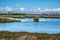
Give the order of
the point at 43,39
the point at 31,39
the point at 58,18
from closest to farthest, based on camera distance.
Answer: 1. the point at 31,39
2. the point at 43,39
3. the point at 58,18

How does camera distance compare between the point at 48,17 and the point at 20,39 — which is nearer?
the point at 20,39

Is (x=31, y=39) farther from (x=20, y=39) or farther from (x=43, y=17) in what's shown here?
(x=43, y=17)

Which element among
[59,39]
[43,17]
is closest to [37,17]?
[43,17]

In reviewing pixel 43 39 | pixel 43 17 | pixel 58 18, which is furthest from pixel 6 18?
pixel 43 39

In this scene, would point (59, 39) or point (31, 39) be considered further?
point (59, 39)

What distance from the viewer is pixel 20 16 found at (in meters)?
43.6

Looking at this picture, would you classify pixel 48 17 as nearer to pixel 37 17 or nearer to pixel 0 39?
pixel 37 17

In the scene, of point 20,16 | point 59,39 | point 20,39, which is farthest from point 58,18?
point 20,39

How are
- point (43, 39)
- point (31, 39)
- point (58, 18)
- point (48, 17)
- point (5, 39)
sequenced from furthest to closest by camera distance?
point (48, 17)
point (58, 18)
point (43, 39)
point (5, 39)
point (31, 39)

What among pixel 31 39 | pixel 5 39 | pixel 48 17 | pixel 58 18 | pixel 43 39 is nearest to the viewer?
pixel 31 39

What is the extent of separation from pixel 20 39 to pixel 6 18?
29194mm

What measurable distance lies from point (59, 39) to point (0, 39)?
443cm

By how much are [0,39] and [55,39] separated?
13.4 ft

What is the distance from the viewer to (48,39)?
16.5 metres
